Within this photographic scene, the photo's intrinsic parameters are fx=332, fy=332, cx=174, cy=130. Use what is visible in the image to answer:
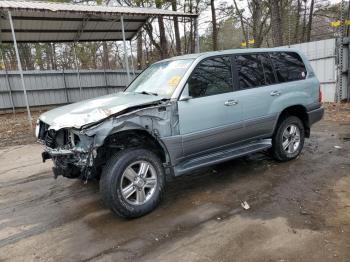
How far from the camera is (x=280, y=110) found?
5410 millimetres

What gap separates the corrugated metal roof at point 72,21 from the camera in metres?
10.4

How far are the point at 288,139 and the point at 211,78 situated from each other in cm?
200

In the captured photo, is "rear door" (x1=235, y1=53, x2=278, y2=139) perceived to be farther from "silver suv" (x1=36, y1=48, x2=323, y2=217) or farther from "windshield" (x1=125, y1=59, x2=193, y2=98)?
"windshield" (x1=125, y1=59, x2=193, y2=98)

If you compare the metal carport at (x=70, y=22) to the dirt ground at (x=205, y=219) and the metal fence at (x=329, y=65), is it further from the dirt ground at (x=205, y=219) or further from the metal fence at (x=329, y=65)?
the dirt ground at (x=205, y=219)

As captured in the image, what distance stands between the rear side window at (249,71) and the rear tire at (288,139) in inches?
35.4

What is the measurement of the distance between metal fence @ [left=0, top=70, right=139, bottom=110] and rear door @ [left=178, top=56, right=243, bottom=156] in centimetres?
Answer: 1406

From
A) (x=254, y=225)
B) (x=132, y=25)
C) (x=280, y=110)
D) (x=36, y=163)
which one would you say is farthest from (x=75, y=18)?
(x=254, y=225)

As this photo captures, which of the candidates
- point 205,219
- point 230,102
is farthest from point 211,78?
point 205,219

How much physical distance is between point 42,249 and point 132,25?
1162 cm

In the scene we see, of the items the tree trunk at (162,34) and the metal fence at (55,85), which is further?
the tree trunk at (162,34)

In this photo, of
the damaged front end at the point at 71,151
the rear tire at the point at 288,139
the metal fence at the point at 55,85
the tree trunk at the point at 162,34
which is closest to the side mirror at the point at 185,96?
the damaged front end at the point at 71,151

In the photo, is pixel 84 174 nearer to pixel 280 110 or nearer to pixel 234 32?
pixel 280 110

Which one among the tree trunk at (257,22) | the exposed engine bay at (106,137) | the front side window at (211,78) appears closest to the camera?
the exposed engine bay at (106,137)

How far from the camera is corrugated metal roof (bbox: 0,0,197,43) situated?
1037 centimetres
